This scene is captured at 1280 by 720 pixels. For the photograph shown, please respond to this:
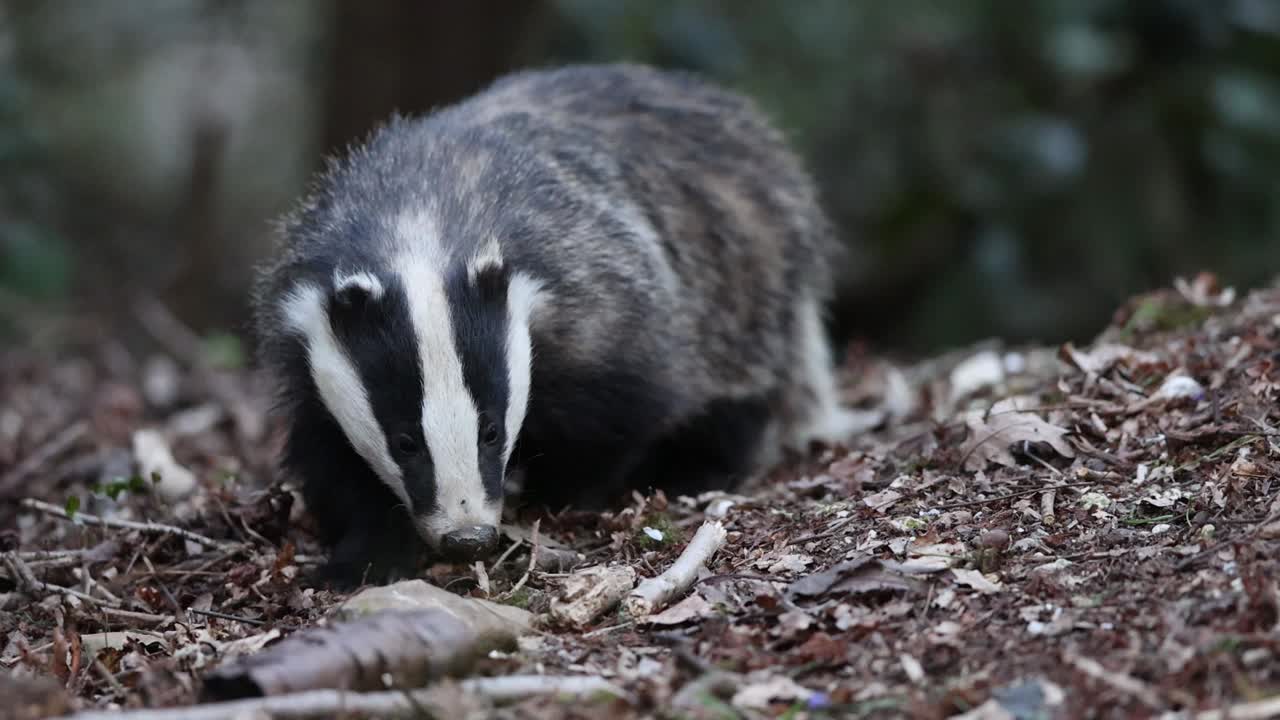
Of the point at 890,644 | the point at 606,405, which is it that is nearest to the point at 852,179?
the point at 606,405

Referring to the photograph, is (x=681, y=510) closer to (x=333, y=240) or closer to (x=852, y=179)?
(x=333, y=240)

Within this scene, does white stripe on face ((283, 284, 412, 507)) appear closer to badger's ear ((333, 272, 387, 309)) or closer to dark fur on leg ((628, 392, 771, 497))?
badger's ear ((333, 272, 387, 309))

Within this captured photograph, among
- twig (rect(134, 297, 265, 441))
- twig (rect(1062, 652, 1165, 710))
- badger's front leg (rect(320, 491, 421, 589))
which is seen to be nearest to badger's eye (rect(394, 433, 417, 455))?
badger's front leg (rect(320, 491, 421, 589))

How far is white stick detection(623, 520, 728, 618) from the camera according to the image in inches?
129

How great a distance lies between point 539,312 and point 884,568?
4.37 ft

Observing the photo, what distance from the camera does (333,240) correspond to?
4020mm

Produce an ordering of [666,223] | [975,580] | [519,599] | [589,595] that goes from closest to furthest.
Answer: [975,580], [589,595], [519,599], [666,223]

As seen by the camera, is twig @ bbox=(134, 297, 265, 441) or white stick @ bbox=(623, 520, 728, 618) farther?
twig @ bbox=(134, 297, 265, 441)

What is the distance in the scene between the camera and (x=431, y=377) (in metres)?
3.57

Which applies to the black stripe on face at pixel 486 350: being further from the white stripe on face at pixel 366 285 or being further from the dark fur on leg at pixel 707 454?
the dark fur on leg at pixel 707 454

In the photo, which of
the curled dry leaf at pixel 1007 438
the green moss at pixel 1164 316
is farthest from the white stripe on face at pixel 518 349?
the green moss at pixel 1164 316

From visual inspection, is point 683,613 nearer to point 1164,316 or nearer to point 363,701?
point 363,701

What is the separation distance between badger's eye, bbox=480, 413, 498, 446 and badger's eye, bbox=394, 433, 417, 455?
18cm

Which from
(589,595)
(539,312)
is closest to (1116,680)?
(589,595)
